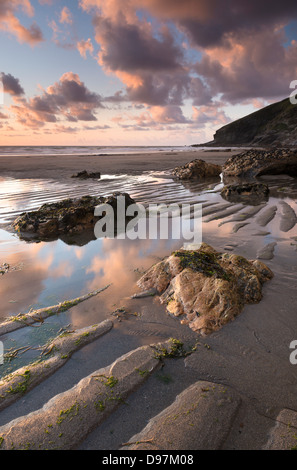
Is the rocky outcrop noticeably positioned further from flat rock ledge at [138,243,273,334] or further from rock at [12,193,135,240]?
flat rock ledge at [138,243,273,334]

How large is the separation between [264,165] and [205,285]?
46.6 ft

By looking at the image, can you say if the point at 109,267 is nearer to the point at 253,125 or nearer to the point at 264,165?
the point at 264,165

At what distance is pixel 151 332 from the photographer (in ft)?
9.86

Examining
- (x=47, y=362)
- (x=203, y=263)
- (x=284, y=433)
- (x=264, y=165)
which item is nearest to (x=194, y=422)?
(x=284, y=433)

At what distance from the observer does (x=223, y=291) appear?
327 centimetres

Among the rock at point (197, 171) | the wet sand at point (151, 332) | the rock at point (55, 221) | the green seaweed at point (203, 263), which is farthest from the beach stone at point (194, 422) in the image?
the rock at point (197, 171)

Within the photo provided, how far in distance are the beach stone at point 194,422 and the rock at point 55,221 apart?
17.3ft

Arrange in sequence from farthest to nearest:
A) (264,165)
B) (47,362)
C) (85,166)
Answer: (85,166) < (264,165) < (47,362)

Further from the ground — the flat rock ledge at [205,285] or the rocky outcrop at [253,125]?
the rocky outcrop at [253,125]

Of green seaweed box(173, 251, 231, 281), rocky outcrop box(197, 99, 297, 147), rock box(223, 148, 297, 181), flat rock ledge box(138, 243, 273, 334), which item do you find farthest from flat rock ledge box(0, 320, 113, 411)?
rocky outcrop box(197, 99, 297, 147)

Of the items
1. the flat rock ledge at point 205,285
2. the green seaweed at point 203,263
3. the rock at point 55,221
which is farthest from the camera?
the rock at point 55,221

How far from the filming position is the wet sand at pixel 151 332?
206 centimetres

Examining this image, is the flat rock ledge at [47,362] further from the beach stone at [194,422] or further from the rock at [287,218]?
the rock at [287,218]
